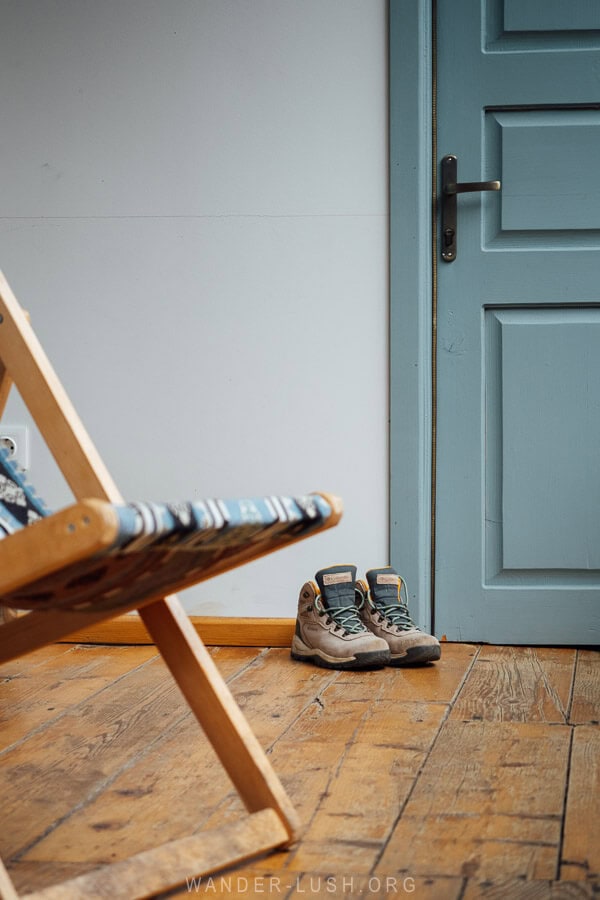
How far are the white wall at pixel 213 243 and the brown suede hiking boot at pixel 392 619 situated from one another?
133 mm

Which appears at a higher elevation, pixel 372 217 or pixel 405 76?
pixel 405 76

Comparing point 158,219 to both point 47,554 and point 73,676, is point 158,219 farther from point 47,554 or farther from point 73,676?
point 47,554

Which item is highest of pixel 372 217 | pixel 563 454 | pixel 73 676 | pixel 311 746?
pixel 372 217

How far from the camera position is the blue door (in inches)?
89.0

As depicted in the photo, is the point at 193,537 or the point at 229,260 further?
the point at 229,260

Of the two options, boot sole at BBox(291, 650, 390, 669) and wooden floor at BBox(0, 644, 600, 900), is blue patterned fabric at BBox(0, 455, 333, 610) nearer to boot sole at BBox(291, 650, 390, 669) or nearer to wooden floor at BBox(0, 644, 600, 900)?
wooden floor at BBox(0, 644, 600, 900)

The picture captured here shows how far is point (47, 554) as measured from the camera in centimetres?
82

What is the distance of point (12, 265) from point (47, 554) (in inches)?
68.0

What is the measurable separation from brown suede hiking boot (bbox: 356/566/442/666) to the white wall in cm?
13

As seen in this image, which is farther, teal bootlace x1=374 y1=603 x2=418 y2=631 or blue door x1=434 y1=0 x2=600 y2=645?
blue door x1=434 y1=0 x2=600 y2=645

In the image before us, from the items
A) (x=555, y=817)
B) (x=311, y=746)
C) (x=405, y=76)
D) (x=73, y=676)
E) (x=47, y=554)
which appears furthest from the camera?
(x=405, y=76)

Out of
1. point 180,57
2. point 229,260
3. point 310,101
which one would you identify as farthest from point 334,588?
point 180,57

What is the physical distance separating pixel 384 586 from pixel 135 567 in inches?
53.1

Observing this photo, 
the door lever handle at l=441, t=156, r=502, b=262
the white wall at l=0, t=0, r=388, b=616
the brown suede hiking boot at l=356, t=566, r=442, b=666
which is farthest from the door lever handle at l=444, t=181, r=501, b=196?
the brown suede hiking boot at l=356, t=566, r=442, b=666
